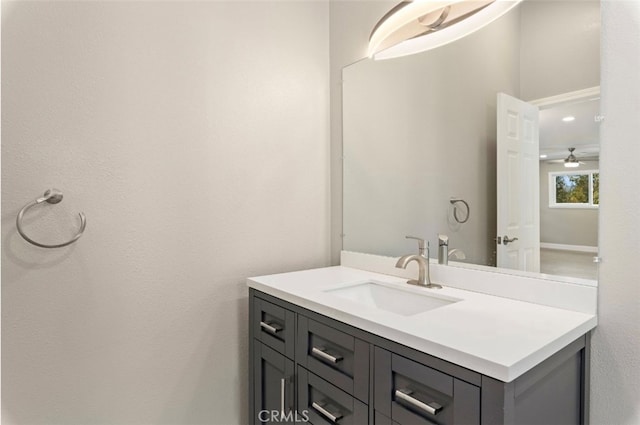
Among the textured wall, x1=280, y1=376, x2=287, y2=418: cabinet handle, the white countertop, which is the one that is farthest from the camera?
x1=280, y1=376, x2=287, y2=418: cabinet handle

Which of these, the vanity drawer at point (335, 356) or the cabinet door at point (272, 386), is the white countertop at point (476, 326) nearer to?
the vanity drawer at point (335, 356)

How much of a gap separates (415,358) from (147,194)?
110 cm

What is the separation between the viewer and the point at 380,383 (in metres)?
0.93

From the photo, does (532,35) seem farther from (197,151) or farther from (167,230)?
(167,230)

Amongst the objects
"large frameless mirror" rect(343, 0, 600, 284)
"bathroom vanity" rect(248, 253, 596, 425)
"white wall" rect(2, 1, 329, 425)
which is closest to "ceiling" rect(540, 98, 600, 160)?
"large frameless mirror" rect(343, 0, 600, 284)

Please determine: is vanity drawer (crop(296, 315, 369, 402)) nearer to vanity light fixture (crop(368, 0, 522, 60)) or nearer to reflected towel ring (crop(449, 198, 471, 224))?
reflected towel ring (crop(449, 198, 471, 224))

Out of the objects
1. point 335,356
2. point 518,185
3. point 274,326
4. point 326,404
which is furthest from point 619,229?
point 274,326

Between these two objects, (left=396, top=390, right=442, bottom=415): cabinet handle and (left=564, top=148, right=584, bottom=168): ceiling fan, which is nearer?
(left=396, top=390, right=442, bottom=415): cabinet handle

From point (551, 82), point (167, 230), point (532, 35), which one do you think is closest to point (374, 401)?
point (167, 230)

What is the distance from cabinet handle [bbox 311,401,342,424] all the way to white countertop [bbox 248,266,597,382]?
0.94 ft

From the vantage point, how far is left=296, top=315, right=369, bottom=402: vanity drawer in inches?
38.7

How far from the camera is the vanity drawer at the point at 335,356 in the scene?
98 cm

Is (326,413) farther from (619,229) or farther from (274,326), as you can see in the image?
(619,229)

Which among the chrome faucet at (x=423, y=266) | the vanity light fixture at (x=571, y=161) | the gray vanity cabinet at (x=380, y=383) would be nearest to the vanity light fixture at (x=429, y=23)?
the vanity light fixture at (x=571, y=161)
